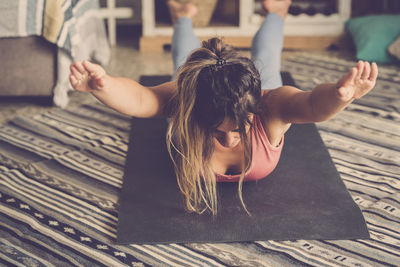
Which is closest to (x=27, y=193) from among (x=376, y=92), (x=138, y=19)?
(x=376, y=92)

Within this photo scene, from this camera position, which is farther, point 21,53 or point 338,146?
point 21,53

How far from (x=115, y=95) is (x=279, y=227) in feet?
1.65

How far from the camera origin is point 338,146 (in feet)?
5.54

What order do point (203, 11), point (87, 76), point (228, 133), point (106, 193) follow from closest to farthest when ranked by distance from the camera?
point (87, 76) < point (228, 133) < point (106, 193) < point (203, 11)

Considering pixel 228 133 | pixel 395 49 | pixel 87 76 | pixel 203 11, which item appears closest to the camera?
pixel 87 76

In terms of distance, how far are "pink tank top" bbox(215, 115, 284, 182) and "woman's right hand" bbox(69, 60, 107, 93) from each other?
1.23ft

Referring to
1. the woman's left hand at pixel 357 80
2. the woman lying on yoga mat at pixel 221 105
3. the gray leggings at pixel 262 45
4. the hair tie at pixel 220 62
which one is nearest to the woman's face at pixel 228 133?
the woman lying on yoga mat at pixel 221 105

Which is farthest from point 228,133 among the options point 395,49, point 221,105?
point 395,49

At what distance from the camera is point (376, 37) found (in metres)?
2.48

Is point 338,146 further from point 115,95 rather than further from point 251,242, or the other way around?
point 115,95

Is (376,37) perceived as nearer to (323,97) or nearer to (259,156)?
(259,156)

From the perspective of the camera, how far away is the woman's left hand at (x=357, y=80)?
0.94 metres

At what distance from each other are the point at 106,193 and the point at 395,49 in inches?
64.9

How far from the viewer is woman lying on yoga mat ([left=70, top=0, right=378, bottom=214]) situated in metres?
1.04
